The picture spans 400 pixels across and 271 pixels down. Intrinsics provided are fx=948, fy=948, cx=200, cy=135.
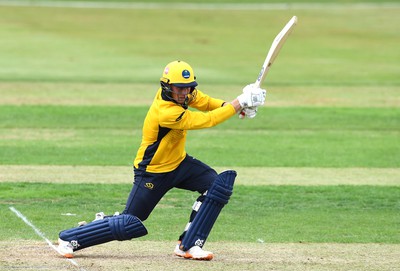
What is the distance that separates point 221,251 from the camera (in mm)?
9438

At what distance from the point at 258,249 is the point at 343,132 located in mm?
9870

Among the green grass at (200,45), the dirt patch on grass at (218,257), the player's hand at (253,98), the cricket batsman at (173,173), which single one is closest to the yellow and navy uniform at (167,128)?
the cricket batsman at (173,173)

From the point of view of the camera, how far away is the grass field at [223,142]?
9656 millimetres

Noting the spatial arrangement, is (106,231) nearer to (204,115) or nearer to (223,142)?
(204,115)

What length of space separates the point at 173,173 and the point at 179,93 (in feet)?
2.62

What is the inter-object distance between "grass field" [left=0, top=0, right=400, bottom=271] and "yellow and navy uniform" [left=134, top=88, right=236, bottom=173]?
91 cm

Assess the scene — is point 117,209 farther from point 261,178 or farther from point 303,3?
point 303,3

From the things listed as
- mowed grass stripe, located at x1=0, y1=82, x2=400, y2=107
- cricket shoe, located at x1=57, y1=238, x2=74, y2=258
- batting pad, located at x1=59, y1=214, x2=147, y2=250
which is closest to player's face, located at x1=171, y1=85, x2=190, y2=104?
batting pad, located at x1=59, y1=214, x2=147, y2=250

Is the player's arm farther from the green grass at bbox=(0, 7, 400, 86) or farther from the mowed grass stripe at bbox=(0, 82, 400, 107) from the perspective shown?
the green grass at bbox=(0, 7, 400, 86)

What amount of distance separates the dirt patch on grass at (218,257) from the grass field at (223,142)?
0.02 metres

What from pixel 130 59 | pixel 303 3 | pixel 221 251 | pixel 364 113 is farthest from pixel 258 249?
pixel 303 3

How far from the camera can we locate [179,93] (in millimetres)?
8805

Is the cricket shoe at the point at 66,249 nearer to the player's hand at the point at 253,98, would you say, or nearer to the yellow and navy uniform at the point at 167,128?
the yellow and navy uniform at the point at 167,128

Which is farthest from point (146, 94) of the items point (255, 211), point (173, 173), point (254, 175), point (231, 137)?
point (173, 173)
